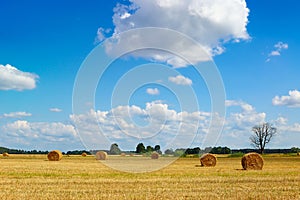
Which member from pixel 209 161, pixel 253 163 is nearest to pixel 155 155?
pixel 209 161

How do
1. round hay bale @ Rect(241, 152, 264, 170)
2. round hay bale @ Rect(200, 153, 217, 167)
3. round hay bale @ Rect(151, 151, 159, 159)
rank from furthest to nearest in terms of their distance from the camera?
round hay bale @ Rect(151, 151, 159, 159) → round hay bale @ Rect(200, 153, 217, 167) → round hay bale @ Rect(241, 152, 264, 170)

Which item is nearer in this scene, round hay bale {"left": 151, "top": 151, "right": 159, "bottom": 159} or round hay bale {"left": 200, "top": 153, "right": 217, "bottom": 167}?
round hay bale {"left": 200, "top": 153, "right": 217, "bottom": 167}

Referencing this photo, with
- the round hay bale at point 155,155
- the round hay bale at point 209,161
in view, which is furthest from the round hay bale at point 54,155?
the round hay bale at point 209,161

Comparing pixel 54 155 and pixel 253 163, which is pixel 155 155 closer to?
pixel 54 155

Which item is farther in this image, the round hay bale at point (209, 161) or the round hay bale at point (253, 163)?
the round hay bale at point (209, 161)

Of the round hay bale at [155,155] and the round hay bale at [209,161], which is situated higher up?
the round hay bale at [155,155]

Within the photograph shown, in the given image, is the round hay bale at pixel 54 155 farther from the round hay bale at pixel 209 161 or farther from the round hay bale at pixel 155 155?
the round hay bale at pixel 209 161

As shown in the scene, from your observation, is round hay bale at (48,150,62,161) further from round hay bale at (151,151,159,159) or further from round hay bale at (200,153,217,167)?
round hay bale at (200,153,217,167)

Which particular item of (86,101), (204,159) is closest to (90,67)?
(86,101)

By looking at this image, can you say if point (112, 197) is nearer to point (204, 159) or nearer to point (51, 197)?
point (51, 197)

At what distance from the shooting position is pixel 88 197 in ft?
45.9

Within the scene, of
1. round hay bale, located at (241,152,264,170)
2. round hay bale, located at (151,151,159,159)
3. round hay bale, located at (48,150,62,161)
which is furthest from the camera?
round hay bale, located at (151,151,159,159)

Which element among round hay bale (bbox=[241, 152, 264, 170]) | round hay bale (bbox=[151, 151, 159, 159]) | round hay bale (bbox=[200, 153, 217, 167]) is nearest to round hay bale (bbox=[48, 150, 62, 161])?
round hay bale (bbox=[151, 151, 159, 159])

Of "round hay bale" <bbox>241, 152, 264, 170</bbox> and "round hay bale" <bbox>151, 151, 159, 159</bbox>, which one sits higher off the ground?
"round hay bale" <bbox>151, 151, 159, 159</bbox>
